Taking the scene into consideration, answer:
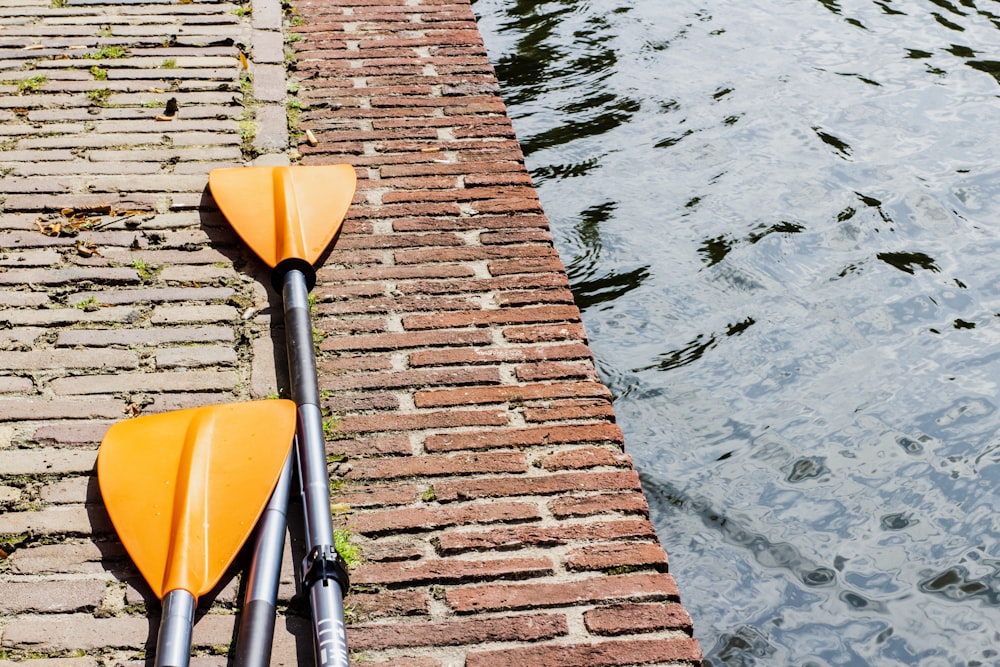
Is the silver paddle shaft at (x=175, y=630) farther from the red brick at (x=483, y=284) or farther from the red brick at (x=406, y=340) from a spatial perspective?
the red brick at (x=483, y=284)

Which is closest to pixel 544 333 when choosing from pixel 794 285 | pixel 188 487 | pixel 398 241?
pixel 398 241

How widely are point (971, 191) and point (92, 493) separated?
13.4 feet

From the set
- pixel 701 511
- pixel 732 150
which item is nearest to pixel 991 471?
pixel 701 511

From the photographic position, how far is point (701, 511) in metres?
3.16

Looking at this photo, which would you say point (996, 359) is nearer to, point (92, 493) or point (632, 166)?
point (632, 166)

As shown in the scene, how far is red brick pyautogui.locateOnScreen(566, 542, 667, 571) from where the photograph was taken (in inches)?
88.6

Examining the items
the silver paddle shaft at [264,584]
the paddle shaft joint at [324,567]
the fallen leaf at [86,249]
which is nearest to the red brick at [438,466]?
the silver paddle shaft at [264,584]

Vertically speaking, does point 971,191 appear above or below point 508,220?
below

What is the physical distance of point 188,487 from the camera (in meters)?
2.29

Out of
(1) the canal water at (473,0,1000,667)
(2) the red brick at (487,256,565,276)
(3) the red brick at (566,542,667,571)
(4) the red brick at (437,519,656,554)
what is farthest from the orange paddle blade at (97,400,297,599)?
(1) the canal water at (473,0,1000,667)

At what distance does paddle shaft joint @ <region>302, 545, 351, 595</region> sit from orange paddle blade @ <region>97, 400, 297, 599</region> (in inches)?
7.4

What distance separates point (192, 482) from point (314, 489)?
310 mm

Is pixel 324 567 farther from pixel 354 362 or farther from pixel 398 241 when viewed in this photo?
pixel 398 241

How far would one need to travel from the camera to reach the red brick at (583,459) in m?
2.48
